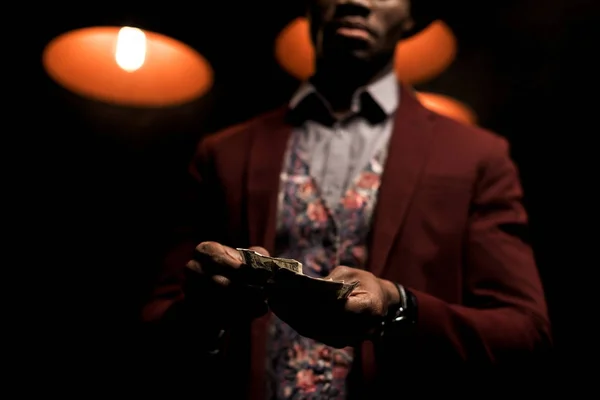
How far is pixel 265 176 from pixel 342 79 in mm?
351

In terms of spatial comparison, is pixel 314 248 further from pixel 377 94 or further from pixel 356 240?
pixel 377 94

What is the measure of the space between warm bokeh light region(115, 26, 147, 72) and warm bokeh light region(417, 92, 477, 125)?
0.92 meters

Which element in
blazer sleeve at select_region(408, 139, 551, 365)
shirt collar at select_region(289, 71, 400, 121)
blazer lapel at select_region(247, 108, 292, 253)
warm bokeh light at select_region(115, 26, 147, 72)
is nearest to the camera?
blazer sleeve at select_region(408, 139, 551, 365)

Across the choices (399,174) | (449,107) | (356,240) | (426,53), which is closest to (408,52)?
(426,53)

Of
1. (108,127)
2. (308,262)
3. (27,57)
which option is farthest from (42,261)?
(308,262)

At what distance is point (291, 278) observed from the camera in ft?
3.02

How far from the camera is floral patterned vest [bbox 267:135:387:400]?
1.19 meters

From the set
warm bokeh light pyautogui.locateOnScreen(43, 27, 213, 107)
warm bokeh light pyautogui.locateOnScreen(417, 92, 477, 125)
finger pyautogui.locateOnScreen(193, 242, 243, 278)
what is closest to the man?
finger pyautogui.locateOnScreen(193, 242, 243, 278)

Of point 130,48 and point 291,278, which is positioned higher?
point 130,48

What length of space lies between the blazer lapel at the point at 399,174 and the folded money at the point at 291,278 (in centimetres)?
25

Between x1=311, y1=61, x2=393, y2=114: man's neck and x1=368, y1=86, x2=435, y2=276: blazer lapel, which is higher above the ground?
x1=311, y1=61, x2=393, y2=114: man's neck

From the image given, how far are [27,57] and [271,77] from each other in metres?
0.78

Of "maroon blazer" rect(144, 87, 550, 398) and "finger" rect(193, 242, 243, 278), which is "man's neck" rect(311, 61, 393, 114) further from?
"finger" rect(193, 242, 243, 278)

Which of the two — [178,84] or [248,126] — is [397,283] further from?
[178,84]
